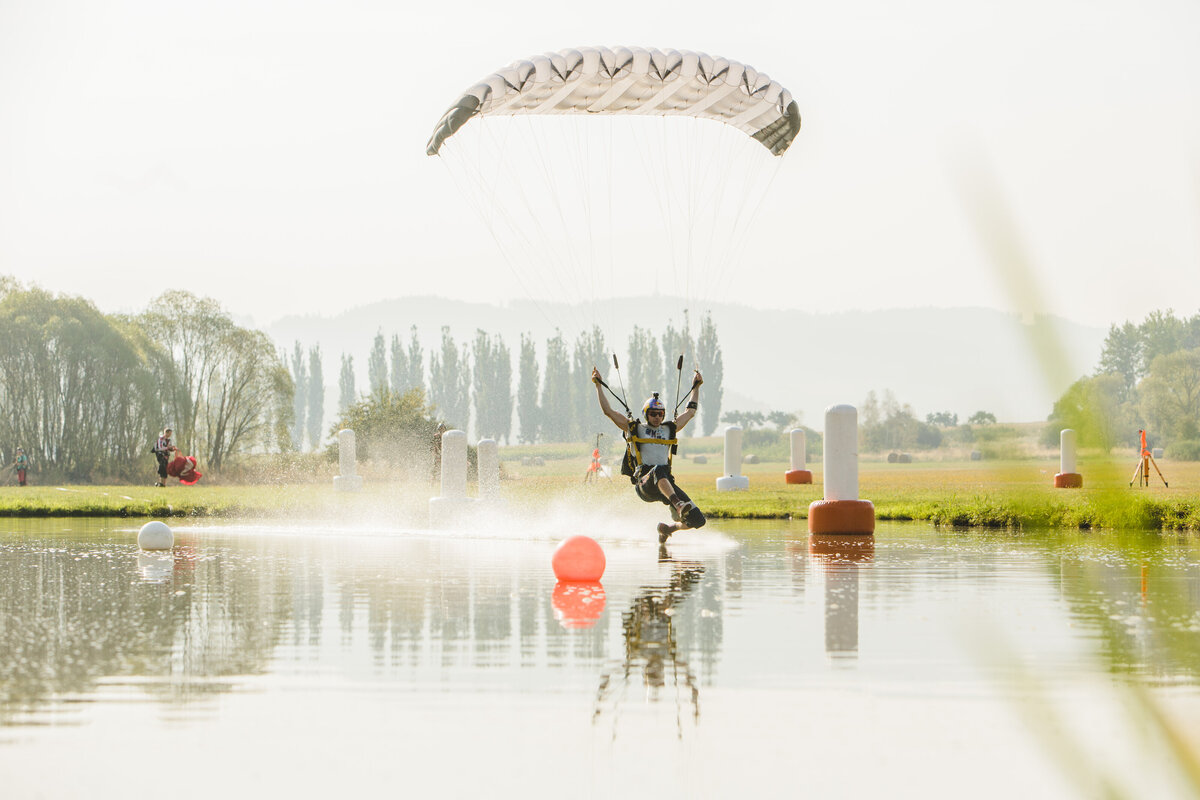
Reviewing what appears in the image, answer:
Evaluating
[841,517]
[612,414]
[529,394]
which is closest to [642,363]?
[529,394]

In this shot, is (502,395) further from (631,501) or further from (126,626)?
(126,626)

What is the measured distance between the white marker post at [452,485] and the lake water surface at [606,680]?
10.1 metres

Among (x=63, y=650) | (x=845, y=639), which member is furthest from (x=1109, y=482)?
(x=63, y=650)

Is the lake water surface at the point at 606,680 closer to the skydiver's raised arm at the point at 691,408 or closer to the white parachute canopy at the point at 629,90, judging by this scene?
the skydiver's raised arm at the point at 691,408

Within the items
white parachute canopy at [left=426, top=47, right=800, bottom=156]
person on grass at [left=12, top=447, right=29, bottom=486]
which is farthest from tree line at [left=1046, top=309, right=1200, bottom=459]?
person on grass at [left=12, top=447, right=29, bottom=486]

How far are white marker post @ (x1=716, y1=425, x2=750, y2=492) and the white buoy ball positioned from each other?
725 inches

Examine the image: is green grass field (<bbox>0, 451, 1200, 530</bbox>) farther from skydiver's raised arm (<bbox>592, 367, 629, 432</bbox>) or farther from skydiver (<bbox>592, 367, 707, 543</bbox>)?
skydiver's raised arm (<bbox>592, 367, 629, 432</bbox>)

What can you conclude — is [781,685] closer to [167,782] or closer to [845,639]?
[845,639]

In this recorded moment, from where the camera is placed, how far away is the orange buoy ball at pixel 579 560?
13.2 m

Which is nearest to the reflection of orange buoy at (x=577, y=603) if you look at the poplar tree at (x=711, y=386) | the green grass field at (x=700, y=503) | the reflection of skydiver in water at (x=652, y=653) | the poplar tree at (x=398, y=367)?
the reflection of skydiver in water at (x=652, y=653)

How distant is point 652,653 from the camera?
8.80 meters

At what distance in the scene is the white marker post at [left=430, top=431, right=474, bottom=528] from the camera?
1004 inches

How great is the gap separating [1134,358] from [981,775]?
12.2 feet

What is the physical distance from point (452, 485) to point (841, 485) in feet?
29.9
